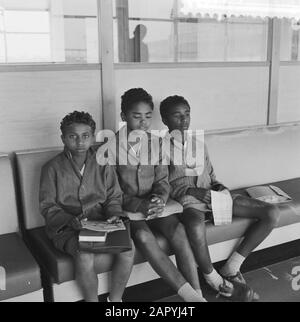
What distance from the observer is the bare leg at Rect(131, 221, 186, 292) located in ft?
6.72

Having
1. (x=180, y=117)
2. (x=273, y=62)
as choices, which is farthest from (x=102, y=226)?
(x=273, y=62)

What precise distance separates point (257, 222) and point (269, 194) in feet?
1.25

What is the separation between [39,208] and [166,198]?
67 cm

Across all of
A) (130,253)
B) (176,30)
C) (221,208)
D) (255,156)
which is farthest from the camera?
(255,156)

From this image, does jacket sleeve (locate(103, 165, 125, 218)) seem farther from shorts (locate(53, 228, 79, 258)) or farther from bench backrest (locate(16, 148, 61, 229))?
bench backrest (locate(16, 148, 61, 229))

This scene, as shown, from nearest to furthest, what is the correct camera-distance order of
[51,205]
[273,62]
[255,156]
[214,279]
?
1. [51,205]
2. [214,279]
3. [255,156]
4. [273,62]

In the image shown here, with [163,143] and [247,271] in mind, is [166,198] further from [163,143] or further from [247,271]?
[247,271]

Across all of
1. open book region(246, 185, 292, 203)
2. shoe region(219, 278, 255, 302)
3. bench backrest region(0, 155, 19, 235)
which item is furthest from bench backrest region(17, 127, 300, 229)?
bench backrest region(0, 155, 19, 235)

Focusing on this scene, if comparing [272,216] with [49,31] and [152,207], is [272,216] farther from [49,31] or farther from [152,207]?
[49,31]

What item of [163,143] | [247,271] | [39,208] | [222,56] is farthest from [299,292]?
[222,56]

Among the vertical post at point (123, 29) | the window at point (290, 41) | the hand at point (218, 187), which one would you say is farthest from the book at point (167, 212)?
the window at point (290, 41)

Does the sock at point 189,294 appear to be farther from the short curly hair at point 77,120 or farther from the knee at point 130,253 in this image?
the short curly hair at point 77,120

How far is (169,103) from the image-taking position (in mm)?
2607

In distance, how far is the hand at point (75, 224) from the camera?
6.52ft
